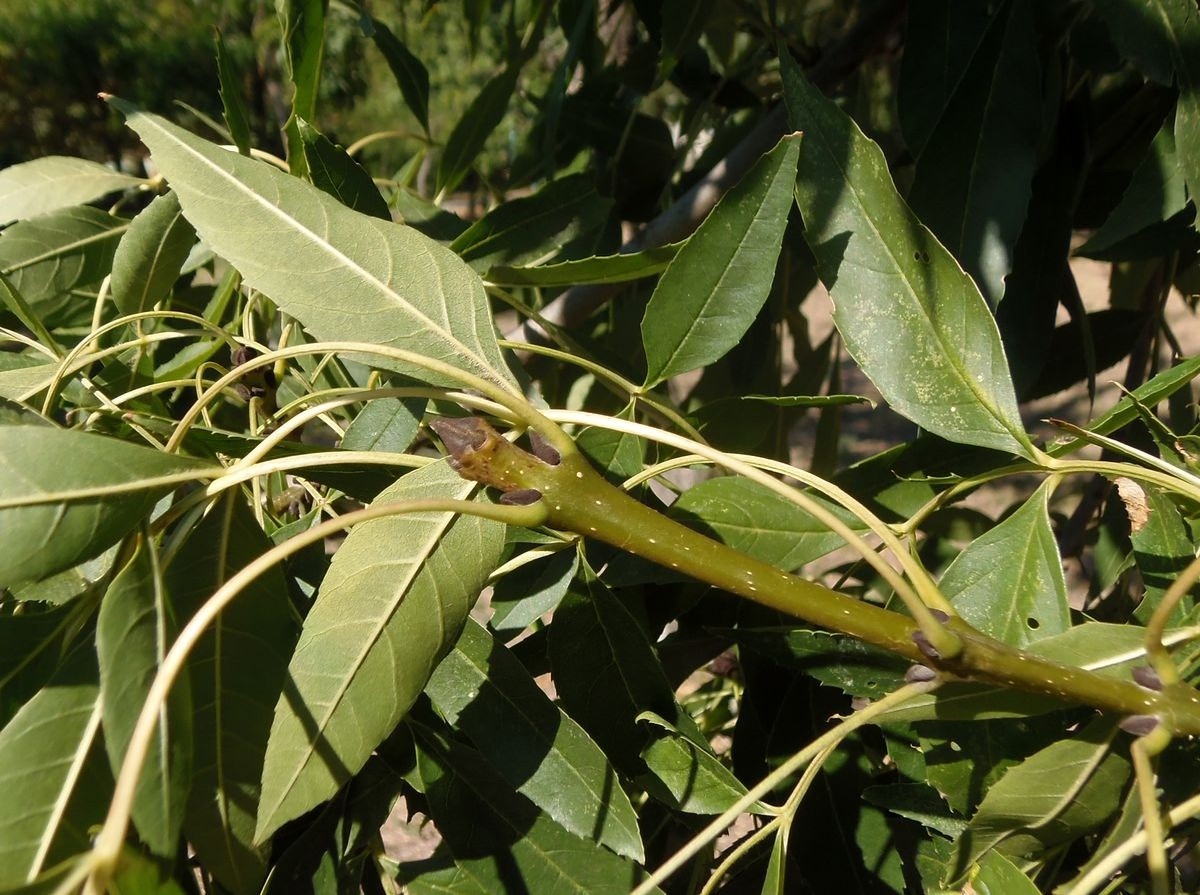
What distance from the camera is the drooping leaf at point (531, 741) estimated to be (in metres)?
0.48

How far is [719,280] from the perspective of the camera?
0.52 metres

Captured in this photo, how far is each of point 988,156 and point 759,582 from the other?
44 centimetres

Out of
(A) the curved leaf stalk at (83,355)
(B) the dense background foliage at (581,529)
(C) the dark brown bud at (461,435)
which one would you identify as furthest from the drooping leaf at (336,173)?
(C) the dark brown bud at (461,435)

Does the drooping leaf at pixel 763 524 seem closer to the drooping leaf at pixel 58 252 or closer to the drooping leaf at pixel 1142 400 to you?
the drooping leaf at pixel 1142 400

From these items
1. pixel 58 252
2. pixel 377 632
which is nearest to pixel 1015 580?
pixel 377 632

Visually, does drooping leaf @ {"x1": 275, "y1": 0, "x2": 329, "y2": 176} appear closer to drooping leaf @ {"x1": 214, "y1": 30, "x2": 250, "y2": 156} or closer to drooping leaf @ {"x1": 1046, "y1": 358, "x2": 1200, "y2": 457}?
drooping leaf @ {"x1": 214, "y1": 30, "x2": 250, "y2": 156}

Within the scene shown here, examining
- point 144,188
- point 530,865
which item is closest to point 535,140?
point 144,188

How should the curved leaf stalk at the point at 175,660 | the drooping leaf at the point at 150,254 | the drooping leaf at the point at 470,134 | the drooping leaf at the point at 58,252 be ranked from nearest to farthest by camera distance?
the curved leaf stalk at the point at 175,660 < the drooping leaf at the point at 150,254 < the drooping leaf at the point at 58,252 < the drooping leaf at the point at 470,134

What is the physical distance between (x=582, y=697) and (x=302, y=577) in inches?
7.0

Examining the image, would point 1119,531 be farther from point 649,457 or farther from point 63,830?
point 63,830

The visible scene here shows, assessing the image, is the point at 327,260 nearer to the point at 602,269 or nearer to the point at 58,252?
the point at 602,269

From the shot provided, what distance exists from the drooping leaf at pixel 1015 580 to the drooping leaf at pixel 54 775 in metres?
0.40

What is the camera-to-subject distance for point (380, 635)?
1.27 feet

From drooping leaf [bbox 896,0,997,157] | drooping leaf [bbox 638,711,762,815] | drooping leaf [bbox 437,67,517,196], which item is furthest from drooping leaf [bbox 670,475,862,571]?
drooping leaf [bbox 437,67,517,196]
